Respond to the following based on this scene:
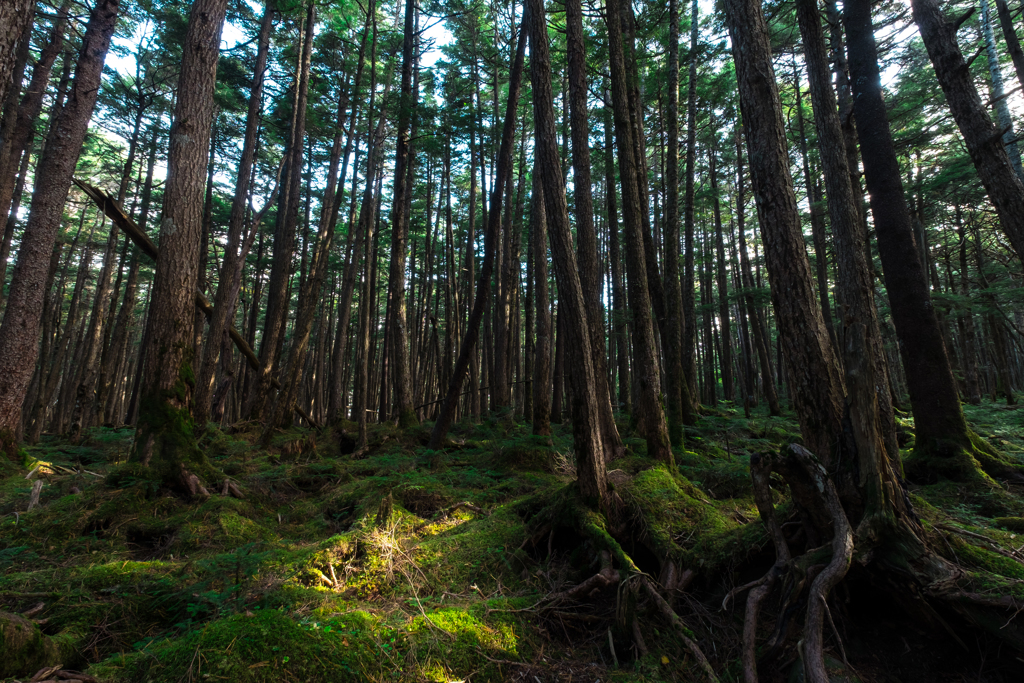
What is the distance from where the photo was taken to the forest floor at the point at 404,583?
2607mm

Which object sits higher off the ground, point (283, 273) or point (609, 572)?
point (283, 273)

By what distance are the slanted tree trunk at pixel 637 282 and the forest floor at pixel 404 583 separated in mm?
564

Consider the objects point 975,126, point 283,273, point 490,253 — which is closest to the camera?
point 975,126

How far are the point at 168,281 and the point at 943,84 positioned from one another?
33.5 feet

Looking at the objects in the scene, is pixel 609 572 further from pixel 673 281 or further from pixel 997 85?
pixel 997 85

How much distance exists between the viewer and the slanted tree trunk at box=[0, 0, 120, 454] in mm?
7195

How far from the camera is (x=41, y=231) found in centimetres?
767

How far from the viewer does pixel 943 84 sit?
604cm

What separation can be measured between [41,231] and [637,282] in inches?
388

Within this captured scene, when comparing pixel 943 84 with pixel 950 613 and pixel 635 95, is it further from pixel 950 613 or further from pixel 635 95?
pixel 950 613

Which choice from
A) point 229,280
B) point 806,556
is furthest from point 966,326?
point 229,280

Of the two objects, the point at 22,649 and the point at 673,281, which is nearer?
the point at 22,649

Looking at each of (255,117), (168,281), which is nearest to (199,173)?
(168,281)

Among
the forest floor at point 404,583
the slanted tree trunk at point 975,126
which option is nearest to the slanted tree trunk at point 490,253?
the forest floor at point 404,583
